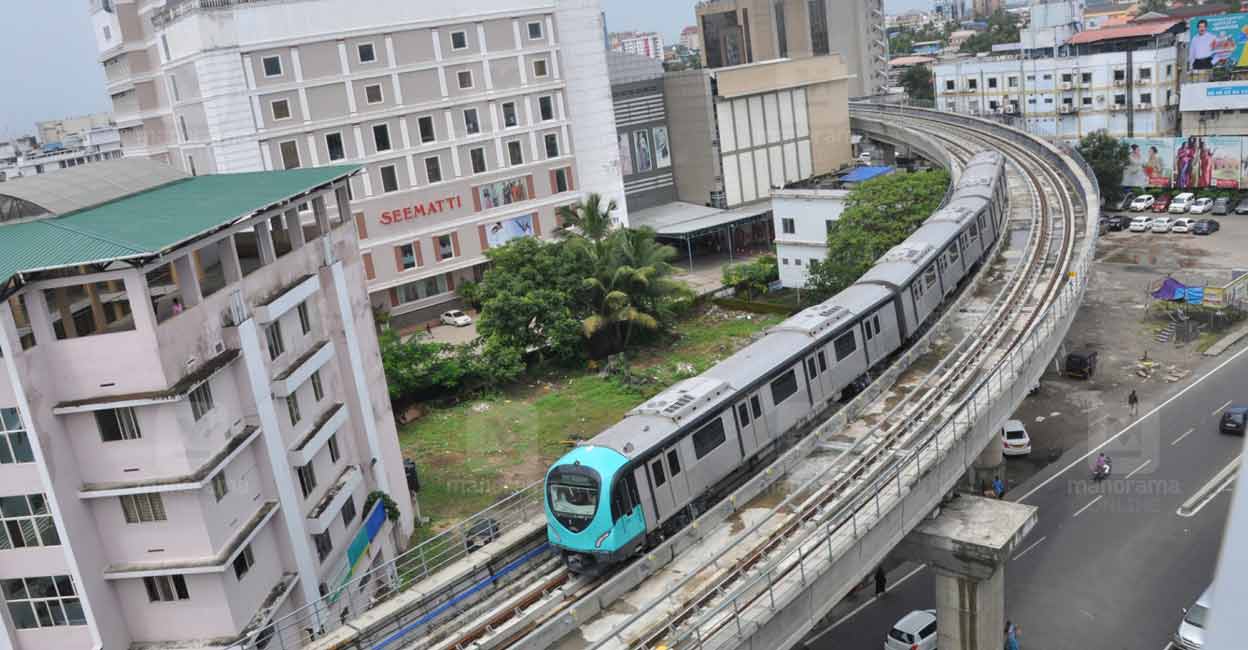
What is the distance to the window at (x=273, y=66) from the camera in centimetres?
4106

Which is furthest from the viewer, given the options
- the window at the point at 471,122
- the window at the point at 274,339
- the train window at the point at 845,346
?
the window at the point at 471,122

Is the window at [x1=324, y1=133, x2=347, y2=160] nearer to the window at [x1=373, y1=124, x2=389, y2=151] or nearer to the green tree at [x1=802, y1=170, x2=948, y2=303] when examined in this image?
the window at [x1=373, y1=124, x2=389, y2=151]

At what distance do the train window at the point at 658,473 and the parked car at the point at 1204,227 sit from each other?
147ft

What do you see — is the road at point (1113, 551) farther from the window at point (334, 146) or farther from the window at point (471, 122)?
the window at point (334, 146)

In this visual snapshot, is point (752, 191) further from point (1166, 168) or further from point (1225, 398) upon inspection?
point (1225, 398)

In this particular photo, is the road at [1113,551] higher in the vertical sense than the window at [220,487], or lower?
lower

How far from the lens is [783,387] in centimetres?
2058

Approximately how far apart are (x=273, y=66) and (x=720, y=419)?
31.0 m

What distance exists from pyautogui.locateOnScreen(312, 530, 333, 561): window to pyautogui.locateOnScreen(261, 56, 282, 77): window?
1076 inches

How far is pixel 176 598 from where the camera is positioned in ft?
55.2

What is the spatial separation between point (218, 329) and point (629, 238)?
72.2 feet

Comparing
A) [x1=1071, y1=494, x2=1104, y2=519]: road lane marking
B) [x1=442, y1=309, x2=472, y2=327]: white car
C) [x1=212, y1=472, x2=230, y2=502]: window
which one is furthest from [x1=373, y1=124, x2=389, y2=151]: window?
[x1=1071, y1=494, x2=1104, y2=519]: road lane marking

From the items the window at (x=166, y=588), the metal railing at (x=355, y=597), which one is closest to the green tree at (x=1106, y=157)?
the metal railing at (x=355, y=597)

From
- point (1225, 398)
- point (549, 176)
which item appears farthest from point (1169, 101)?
point (549, 176)
